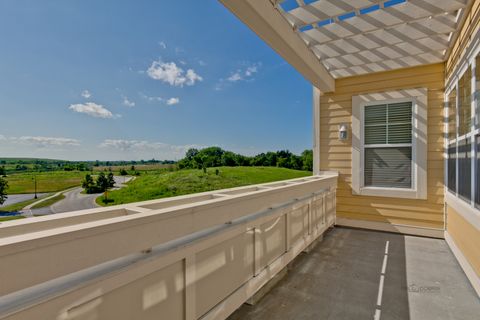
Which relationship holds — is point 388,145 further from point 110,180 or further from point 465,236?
point 110,180

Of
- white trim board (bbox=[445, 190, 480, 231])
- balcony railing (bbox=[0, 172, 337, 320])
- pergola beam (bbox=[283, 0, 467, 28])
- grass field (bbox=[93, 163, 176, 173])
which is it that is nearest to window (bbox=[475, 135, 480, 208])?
white trim board (bbox=[445, 190, 480, 231])

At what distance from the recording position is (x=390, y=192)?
14.1ft

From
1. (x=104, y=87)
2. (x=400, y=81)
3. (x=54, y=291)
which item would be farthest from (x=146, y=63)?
(x=400, y=81)

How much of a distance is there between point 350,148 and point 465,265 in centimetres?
235

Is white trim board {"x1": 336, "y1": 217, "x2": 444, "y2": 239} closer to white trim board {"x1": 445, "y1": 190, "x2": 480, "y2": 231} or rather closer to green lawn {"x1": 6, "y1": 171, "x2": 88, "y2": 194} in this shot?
white trim board {"x1": 445, "y1": 190, "x2": 480, "y2": 231}

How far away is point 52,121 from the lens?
1979 mm

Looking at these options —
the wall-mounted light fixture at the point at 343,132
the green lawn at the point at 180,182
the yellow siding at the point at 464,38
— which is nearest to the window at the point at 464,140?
the yellow siding at the point at 464,38

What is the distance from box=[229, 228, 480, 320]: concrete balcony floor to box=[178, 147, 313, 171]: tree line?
1.54 meters

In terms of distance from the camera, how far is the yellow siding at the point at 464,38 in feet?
8.11

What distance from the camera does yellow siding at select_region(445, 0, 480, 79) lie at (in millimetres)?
2472

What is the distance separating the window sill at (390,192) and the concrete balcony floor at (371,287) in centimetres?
87

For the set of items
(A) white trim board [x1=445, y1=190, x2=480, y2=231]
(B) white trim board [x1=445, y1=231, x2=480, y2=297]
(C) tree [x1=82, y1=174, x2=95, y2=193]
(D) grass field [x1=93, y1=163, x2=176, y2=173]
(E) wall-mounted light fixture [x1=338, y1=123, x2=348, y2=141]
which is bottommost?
(B) white trim board [x1=445, y1=231, x2=480, y2=297]

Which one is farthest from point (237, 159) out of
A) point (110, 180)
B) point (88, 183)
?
point (88, 183)

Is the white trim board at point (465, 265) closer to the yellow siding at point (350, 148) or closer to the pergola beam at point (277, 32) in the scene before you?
the yellow siding at point (350, 148)
